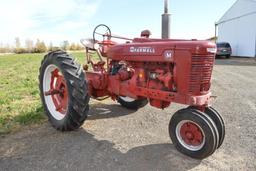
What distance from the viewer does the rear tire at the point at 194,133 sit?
3.66 metres

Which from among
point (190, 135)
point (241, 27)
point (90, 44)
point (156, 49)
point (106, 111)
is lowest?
point (106, 111)

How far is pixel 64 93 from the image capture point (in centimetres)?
510

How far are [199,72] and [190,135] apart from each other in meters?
0.79

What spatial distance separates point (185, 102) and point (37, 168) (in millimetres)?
1932

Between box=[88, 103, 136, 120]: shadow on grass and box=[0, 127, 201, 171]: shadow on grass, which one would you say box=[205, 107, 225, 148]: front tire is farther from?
box=[88, 103, 136, 120]: shadow on grass

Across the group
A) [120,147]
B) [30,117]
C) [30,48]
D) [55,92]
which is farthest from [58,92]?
[30,48]

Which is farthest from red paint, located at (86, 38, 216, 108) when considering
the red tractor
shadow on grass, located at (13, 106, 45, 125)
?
shadow on grass, located at (13, 106, 45, 125)

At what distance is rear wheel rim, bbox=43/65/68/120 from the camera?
16.7ft

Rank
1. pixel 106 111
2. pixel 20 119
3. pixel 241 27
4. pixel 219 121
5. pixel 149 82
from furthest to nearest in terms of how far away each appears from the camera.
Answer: pixel 241 27 → pixel 106 111 → pixel 20 119 → pixel 149 82 → pixel 219 121

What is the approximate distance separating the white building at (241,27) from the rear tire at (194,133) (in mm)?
23880

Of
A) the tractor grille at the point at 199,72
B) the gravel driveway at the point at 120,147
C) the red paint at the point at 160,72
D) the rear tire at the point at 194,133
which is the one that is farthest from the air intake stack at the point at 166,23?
the rear tire at the point at 194,133

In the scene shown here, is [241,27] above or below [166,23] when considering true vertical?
above

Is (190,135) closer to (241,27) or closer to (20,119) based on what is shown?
(20,119)

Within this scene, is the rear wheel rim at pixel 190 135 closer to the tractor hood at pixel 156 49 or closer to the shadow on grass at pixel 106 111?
the tractor hood at pixel 156 49
